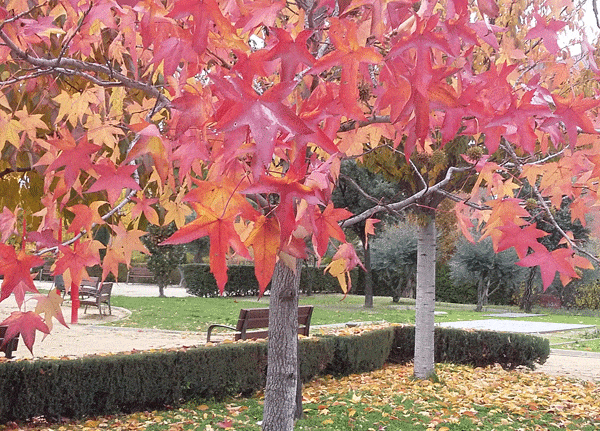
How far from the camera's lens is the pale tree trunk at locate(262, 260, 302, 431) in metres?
3.93

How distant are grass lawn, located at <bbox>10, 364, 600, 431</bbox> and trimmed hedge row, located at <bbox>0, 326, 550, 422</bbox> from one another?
155 millimetres

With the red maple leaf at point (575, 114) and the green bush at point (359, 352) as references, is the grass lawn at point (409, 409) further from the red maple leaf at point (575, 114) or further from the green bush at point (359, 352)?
the red maple leaf at point (575, 114)

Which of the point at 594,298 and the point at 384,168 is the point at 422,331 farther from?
the point at 594,298

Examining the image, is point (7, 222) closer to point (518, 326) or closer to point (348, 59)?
point (348, 59)

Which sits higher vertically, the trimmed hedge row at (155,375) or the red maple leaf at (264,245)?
the red maple leaf at (264,245)

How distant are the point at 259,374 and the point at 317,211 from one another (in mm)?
5501

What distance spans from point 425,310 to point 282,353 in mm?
3568

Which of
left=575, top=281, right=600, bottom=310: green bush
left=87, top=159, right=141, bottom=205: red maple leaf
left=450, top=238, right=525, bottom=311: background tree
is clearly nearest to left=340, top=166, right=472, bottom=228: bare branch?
left=87, top=159, right=141, bottom=205: red maple leaf

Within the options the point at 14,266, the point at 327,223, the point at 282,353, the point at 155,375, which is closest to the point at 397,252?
the point at 155,375

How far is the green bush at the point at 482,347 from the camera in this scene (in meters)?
8.86

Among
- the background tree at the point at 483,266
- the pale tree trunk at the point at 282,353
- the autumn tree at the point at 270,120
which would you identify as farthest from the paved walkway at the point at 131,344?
the background tree at the point at 483,266

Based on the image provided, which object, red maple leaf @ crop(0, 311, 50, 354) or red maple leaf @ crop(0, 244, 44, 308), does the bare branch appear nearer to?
red maple leaf @ crop(0, 311, 50, 354)

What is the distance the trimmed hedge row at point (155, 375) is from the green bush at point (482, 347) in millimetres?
693

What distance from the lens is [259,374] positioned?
6793 mm
